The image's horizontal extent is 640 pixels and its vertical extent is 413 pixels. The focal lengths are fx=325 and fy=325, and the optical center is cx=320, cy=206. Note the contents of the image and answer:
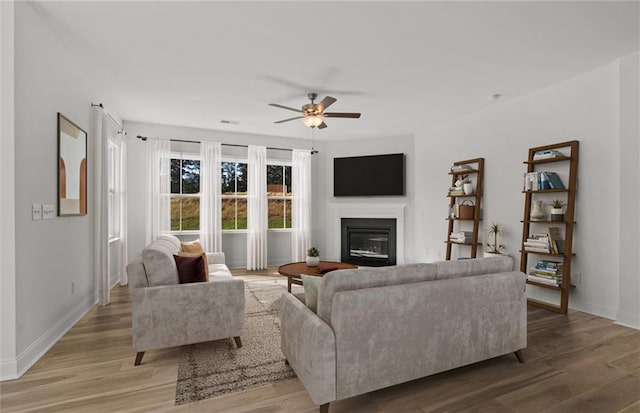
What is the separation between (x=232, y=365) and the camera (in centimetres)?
242

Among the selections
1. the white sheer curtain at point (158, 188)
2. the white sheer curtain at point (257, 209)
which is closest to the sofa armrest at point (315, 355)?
the white sheer curtain at point (257, 209)

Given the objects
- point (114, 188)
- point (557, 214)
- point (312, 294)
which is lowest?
point (312, 294)

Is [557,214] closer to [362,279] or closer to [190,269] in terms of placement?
[362,279]

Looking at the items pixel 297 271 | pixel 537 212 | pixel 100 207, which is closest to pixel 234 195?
pixel 100 207

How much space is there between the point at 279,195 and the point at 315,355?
5077 mm

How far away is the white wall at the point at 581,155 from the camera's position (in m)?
3.44

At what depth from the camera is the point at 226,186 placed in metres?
6.26

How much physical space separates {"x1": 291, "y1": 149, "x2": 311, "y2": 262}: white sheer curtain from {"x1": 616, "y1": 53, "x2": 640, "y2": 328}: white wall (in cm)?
474

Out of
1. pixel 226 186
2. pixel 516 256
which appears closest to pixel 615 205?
pixel 516 256

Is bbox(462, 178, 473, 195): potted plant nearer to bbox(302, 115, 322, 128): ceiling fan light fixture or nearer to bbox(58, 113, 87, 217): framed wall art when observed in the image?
bbox(302, 115, 322, 128): ceiling fan light fixture

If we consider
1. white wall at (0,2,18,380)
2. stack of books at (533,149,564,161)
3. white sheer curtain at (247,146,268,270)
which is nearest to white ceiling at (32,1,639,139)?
white wall at (0,2,18,380)

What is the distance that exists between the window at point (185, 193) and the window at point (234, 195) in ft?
1.59

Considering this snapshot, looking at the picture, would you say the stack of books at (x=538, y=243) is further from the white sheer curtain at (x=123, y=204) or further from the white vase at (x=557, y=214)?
the white sheer curtain at (x=123, y=204)

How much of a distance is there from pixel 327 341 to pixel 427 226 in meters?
4.75
